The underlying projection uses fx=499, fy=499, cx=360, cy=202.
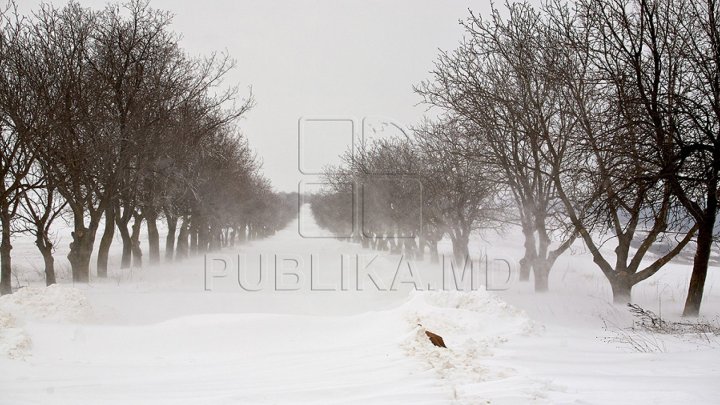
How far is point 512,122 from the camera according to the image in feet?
44.1

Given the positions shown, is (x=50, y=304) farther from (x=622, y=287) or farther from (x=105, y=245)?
(x=622, y=287)

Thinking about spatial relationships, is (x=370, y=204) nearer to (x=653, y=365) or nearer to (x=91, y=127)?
(x=91, y=127)

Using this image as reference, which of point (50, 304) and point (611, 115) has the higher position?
point (611, 115)

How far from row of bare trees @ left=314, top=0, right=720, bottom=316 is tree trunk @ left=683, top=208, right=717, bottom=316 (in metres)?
0.02

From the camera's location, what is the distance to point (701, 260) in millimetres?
10977

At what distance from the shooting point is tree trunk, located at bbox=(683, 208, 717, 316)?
1058 cm

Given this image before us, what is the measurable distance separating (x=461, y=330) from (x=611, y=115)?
5.91 metres

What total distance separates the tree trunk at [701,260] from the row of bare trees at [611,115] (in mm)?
25

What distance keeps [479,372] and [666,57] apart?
9.55 meters

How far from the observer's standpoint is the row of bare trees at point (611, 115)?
32.8ft

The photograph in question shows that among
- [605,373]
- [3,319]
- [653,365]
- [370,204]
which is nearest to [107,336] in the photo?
[3,319]

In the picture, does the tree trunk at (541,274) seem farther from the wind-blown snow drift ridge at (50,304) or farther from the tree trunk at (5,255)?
the tree trunk at (5,255)

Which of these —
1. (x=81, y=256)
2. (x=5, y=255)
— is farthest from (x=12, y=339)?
(x=81, y=256)

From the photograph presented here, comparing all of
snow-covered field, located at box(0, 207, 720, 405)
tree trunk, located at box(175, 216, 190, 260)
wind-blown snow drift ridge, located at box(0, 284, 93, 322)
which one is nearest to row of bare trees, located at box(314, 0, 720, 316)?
snow-covered field, located at box(0, 207, 720, 405)
